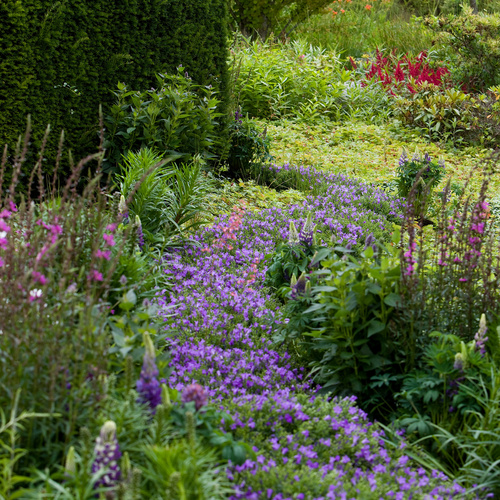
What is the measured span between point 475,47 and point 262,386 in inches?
379

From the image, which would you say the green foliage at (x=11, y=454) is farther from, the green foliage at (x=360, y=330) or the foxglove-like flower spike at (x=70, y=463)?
the green foliage at (x=360, y=330)

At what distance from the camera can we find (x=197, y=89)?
21.0 ft

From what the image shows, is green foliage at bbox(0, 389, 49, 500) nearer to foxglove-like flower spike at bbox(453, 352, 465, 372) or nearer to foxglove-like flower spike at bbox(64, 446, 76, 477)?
foxglove-like flower spike at bbox(64, 446, 76, 477)

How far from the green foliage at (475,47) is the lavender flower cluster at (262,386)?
6953mm

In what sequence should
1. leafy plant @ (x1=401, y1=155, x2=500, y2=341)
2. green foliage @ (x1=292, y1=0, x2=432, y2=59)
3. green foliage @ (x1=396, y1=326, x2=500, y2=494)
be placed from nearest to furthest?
green foliage @ (x1=396, y1=326, x2=500, y2=494) < leafy plant @ (x1=401, y1=155, x2=500, y2=341) < green foliage @ (x1=292, y1=0, x2=432, y2=59)

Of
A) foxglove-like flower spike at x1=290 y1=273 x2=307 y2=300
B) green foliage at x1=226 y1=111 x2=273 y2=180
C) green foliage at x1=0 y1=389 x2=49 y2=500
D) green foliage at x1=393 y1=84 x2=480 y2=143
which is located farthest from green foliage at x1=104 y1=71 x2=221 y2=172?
green foliage at x1=393 y1=84 x2=480 y2=143

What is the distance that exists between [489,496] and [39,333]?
1.80 metres

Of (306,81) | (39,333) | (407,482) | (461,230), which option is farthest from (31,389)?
(306,81)

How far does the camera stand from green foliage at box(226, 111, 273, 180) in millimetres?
6637

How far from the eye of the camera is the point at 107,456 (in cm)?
175

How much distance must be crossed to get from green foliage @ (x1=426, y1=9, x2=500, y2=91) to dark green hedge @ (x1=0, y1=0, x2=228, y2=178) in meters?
5.97

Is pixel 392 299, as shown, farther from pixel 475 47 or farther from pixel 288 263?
pixel 475 47

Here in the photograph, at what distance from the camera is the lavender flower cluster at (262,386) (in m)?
2.13

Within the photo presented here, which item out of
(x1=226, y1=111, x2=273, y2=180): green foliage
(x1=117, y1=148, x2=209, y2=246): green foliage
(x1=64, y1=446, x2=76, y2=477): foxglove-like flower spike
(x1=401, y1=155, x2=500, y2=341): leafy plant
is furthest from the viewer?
(x1=226, y1=111, x2=273, y2=180): green foliage
